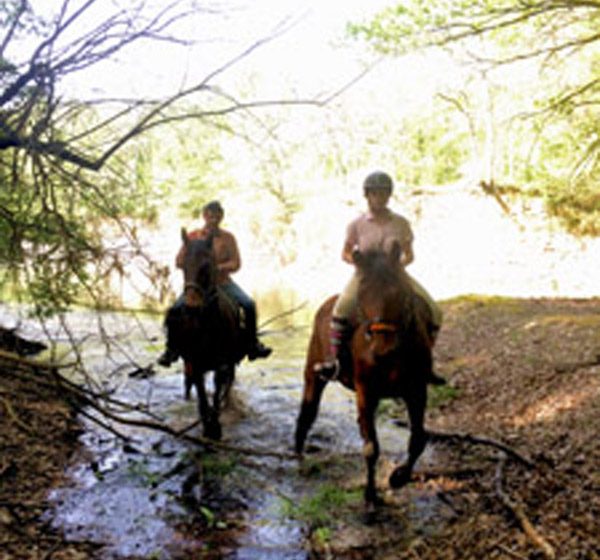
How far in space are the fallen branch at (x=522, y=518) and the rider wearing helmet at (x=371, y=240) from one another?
110 centimetres

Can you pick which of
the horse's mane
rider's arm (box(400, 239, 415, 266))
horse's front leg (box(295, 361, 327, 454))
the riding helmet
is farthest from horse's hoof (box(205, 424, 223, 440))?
the riding helmet

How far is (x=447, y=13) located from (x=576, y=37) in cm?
264

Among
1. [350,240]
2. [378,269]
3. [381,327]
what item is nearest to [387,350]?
A: [381,327]

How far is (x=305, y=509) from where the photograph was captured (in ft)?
18.5

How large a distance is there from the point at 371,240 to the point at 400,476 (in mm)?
2258

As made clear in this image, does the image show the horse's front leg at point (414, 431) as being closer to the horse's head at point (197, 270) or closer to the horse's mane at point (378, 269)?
the horse's mane at point (378, 269)

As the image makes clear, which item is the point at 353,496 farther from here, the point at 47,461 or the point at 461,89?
Answer: the point at 461,89

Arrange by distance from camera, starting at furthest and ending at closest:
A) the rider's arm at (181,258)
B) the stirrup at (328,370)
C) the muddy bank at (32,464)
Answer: the rider's arm at (181,258) → the stirrup at (328,370) → the muddy bank at (32,464)

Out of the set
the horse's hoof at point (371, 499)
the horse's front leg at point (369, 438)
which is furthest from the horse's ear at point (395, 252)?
the horse's hoof at point (371, 499)

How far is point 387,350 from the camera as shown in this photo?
5.22 m

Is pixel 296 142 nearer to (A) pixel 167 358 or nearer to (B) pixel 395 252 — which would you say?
(B) pixel 395 252

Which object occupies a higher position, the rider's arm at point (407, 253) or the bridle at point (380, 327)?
the rider's arm at point (407, 253)

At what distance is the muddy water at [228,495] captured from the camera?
5141 millimetres

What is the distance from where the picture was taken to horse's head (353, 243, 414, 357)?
522 cm
